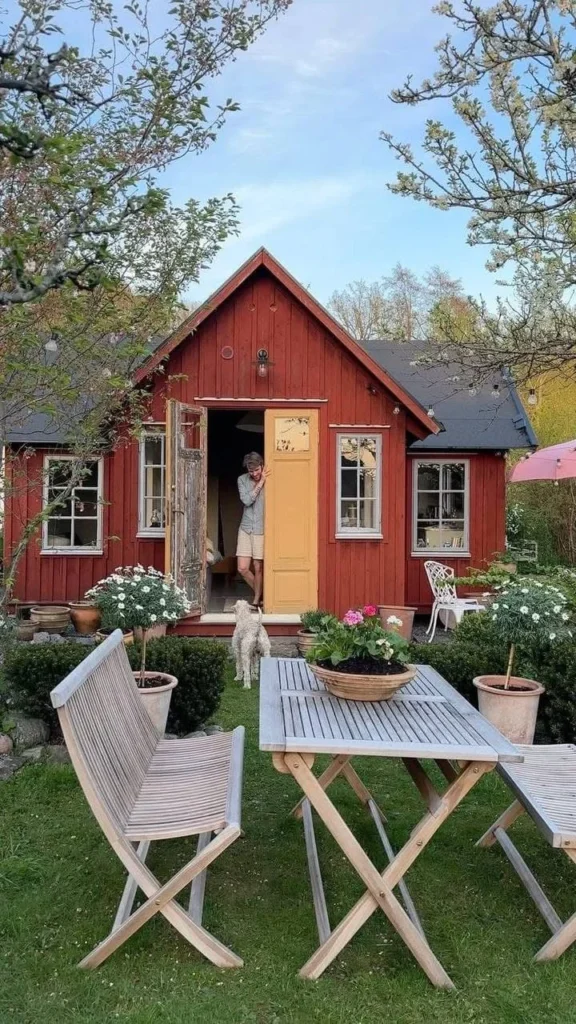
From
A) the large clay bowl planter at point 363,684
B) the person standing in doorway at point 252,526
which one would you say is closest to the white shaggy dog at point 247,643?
the person standing in doorway at point 252,526

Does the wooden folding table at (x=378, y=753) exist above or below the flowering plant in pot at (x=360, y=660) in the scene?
below

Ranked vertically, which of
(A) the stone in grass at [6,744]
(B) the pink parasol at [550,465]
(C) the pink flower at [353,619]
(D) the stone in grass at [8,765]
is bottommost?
(D) the stone in grass at [8,765]

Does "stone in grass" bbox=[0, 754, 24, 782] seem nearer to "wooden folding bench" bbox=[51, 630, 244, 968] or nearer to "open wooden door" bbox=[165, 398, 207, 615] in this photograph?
"wooden folding bench" bbox=[51, 630, 244, 968]

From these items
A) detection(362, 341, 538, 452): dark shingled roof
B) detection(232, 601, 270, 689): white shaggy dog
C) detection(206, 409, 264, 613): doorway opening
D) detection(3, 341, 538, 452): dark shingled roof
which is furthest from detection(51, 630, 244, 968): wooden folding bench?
detection(206, 409, 264, 613): doorway opening

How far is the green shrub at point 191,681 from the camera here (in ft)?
18.5

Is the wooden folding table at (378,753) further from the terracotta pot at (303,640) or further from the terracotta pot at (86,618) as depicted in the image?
the terracotta pot at (86,618)

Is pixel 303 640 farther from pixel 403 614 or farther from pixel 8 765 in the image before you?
pixel 8 765

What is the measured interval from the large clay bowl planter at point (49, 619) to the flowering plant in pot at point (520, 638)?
5.87 m

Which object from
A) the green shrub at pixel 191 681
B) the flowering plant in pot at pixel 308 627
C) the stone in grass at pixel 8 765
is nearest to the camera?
the stone in grass at pixel 8 765

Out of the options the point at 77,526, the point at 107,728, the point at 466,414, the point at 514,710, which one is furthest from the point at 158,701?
the point at 466,414

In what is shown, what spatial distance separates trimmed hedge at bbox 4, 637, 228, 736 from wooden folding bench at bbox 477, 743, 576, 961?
2.44m

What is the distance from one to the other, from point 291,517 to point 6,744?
5.02m

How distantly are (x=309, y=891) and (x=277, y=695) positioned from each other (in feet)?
3.03

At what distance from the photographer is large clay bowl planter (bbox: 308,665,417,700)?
335 cm
